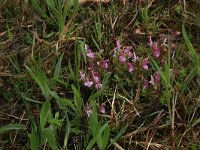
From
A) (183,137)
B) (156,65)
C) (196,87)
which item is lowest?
(183,137)

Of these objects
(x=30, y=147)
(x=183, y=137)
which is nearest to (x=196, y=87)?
(x=183, y=137)

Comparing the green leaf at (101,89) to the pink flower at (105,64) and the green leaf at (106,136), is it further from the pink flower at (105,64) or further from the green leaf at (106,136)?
the green leaf at (106,136)

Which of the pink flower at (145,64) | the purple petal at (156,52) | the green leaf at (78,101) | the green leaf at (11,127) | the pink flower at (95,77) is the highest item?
the purple petal at (156,52)

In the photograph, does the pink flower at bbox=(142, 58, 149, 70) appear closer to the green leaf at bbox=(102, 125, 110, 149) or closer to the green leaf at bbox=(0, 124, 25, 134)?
the green leaf at bbox=(102, 125, 110, 149)

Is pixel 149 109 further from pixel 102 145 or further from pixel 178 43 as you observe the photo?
pixel 178 43

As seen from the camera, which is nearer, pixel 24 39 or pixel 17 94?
pixel 17 94

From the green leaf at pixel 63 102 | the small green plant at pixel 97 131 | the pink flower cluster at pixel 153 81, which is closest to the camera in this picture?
the small green plant at pixel 97 131

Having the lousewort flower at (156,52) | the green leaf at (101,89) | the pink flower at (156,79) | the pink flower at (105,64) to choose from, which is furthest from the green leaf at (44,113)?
the lousewort flower at (156,52)

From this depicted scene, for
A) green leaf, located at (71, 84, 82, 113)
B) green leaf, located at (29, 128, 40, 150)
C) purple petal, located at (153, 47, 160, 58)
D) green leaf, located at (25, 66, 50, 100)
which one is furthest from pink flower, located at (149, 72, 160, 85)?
green leaf, located at (29, 128, 40, 150)

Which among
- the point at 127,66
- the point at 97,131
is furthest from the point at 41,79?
the point at 127,66
